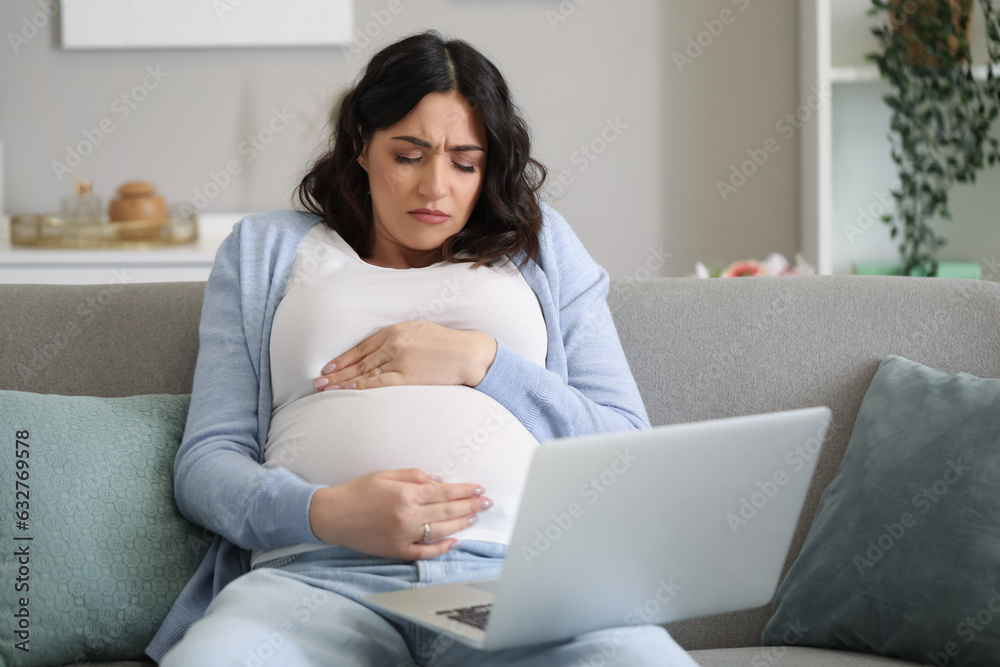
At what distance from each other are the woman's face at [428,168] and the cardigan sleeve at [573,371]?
156mm

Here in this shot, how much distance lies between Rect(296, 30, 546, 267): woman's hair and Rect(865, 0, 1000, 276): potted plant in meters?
1.53

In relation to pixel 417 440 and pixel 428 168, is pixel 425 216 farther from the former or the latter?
pixel 417 440

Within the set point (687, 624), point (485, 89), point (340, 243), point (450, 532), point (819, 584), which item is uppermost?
point (485, 89)

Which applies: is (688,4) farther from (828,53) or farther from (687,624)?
(687,624)

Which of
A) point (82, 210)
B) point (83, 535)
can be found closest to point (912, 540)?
point (83, 535)

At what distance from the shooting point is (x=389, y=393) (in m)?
1.22

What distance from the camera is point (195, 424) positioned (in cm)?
127

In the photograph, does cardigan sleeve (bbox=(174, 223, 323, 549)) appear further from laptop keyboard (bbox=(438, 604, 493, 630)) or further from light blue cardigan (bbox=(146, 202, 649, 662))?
laptop keyboard (bbox=(438, 604, 493, 630))

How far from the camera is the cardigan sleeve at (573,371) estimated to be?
4.14 ft

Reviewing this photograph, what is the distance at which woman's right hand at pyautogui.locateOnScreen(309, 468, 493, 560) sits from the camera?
3.48 feet

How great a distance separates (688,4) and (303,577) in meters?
2.26

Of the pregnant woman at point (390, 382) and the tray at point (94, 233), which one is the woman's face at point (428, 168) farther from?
the tray at point (94, 233)

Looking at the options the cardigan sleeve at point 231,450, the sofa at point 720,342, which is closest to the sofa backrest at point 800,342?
the sofa at point 720,342

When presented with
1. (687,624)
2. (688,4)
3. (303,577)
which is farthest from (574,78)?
(303,577)
